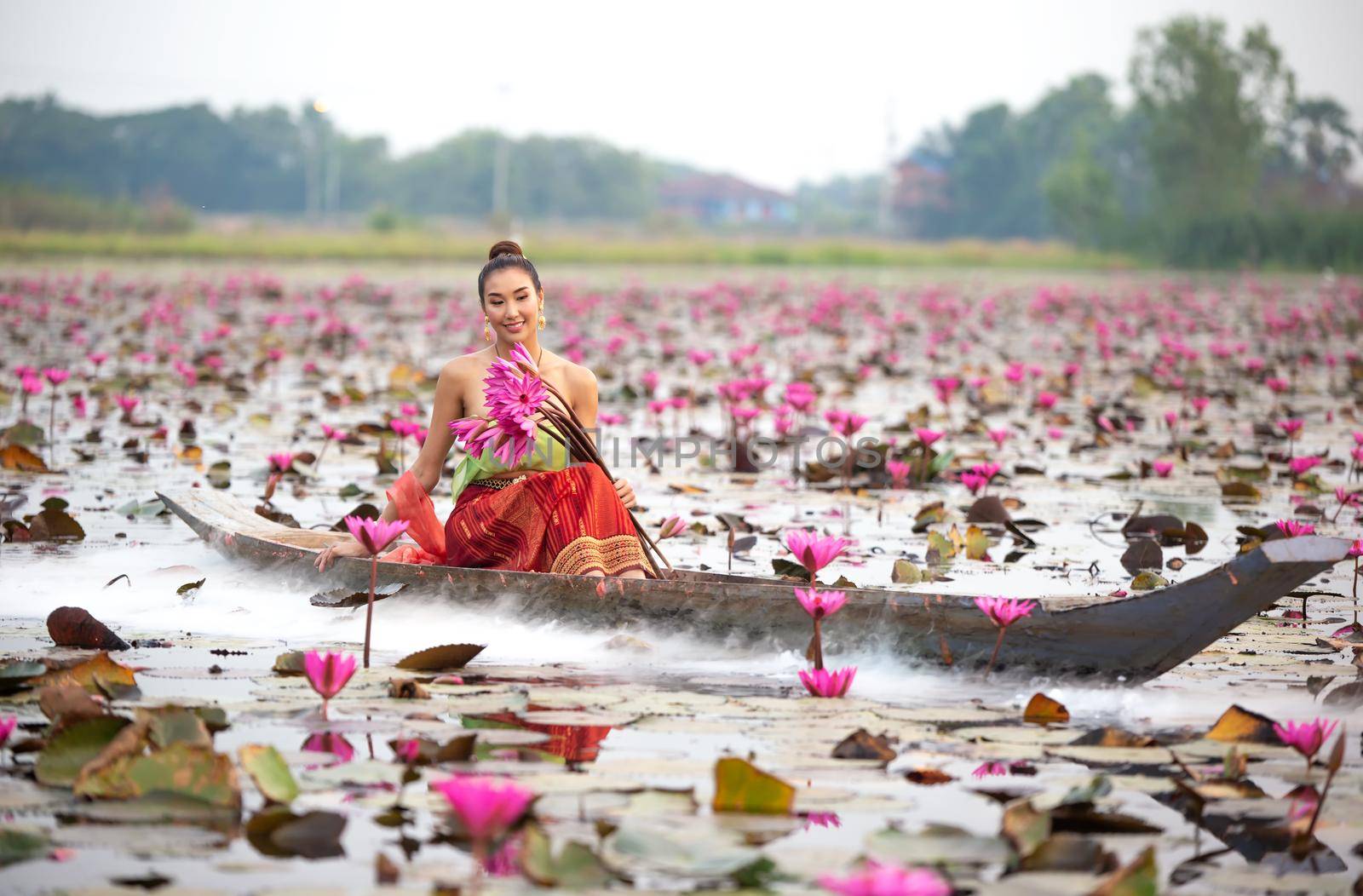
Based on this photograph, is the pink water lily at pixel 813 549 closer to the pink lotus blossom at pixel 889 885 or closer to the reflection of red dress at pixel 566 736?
the reflection of red dress at pixel 566 736

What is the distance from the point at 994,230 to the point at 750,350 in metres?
58.2

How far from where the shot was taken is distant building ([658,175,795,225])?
78.1 m

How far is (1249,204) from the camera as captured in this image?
176ft

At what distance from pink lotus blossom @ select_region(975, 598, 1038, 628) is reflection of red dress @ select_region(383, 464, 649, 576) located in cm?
124

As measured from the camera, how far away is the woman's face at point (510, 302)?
443 cm

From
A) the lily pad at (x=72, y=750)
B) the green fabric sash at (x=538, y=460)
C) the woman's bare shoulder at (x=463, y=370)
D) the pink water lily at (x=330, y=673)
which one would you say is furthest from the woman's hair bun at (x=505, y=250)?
the lily pad at (x=72, y=750)

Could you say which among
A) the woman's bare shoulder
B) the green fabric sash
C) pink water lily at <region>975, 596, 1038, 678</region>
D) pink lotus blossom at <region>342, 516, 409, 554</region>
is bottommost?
pink water lily at <region>975, 596, 1038, 678</region>

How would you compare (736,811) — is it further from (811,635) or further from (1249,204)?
(1249,204)

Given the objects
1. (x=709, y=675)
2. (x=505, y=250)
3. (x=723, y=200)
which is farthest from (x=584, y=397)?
(x=723, y=200)

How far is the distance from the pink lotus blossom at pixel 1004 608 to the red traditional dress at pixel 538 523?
1.24 meters

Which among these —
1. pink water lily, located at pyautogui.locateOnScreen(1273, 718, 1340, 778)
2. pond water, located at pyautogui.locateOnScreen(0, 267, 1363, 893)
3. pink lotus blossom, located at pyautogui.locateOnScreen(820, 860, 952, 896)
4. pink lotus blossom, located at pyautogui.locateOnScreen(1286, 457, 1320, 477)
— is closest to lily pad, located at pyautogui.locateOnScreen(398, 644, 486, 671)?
pond water, located at pyautogui.locateOnScreen(0, 267, 1363, 893)

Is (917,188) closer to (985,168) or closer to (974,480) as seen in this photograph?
(985,168)

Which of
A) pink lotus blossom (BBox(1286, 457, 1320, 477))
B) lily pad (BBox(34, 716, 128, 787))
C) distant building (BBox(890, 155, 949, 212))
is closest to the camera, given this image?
lily pad (BBox(34, 716, 128, 787))

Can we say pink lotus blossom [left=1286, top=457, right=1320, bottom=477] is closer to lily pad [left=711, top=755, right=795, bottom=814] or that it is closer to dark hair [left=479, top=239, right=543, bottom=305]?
dark hair [left=479, top=239, right=543, bottom=305]
